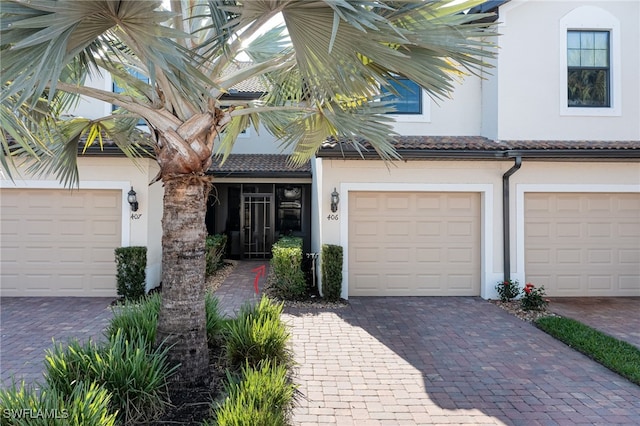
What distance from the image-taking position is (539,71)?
9.80 meters

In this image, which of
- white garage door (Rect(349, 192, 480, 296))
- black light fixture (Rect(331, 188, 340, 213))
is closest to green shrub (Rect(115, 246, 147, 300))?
black light fixture (Rect(331, 188, 340, 213))

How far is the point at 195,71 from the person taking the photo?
130 inches

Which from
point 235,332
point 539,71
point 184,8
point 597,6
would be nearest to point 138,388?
point 235,332

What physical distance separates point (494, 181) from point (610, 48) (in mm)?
4716

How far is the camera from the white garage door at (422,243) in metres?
9.54

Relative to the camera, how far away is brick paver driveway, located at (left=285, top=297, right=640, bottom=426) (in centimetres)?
423

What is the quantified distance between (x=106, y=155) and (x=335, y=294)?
6.26m

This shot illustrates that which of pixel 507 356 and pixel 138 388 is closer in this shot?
pixel 138 388

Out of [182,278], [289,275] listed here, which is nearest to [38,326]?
[182,278]

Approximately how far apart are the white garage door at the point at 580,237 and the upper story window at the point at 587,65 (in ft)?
8.54

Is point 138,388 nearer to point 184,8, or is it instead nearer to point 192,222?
point 192,222

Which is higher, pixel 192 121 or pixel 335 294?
pixel 192 121

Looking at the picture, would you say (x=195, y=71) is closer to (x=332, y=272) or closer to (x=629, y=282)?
(x=332, y=272)

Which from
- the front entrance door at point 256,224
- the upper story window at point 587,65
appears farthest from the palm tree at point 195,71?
the front entrance door at point 256,224
